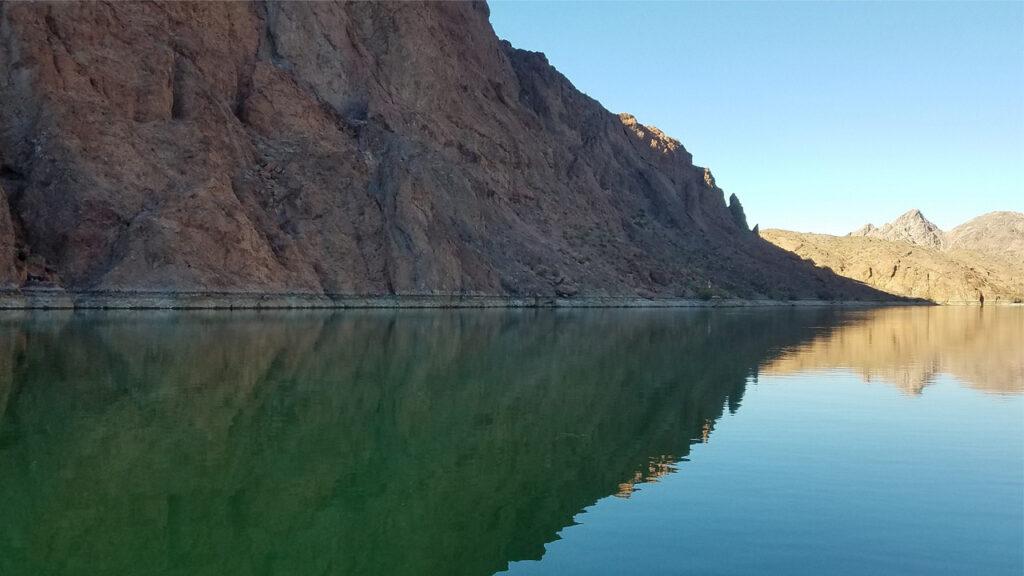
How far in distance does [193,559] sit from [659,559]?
4124mm

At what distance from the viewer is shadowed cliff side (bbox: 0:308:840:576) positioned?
26.1ft

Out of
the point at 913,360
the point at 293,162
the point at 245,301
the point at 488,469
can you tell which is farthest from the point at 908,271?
the point at 488,469

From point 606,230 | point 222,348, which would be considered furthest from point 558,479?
point 606,230

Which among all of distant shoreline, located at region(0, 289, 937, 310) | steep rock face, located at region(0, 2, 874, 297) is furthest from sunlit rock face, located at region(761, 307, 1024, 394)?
steep rock face, located at region(0, 2, 874, 297)

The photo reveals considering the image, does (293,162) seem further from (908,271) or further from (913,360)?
(908,271)

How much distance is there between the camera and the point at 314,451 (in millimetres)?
11891

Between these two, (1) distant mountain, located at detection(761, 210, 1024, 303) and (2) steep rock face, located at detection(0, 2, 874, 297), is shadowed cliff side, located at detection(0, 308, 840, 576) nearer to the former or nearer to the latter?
(2) steep rock face, located at detection(0, 2, 874, 297)

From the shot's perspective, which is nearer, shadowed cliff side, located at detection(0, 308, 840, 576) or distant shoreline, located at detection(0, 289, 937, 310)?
shadowed cliff side, located at detection(0, 308, 840, 576)

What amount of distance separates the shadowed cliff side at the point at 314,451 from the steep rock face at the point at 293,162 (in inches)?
1062

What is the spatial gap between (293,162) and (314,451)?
A: 188 feet

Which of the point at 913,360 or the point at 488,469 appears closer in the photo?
the point at 488,469

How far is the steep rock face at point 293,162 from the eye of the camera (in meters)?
50.8

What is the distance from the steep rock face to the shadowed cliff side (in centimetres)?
2697

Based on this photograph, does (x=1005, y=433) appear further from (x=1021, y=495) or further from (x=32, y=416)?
(x=32, y=416)
